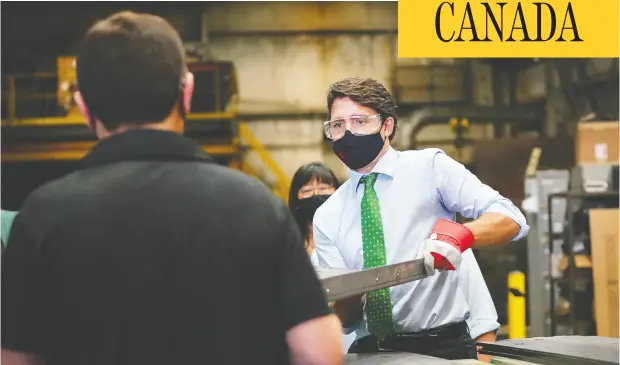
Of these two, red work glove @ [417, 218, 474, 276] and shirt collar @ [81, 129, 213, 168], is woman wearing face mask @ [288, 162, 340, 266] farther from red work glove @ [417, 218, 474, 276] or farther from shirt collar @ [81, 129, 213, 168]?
shirt collar @ [81, 129, 213, 168]

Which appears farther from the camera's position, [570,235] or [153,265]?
[570,235]

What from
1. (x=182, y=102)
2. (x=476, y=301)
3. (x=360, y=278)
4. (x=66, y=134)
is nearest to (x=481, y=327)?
(x=476, y=301)

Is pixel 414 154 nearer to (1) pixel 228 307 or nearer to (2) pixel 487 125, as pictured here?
(1) pixel 228 307

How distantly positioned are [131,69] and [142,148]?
9 cm

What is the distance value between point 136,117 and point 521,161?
5.29 meters

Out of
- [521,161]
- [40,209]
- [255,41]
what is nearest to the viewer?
[40,209]

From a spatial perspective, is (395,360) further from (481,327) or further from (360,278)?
(481,327)

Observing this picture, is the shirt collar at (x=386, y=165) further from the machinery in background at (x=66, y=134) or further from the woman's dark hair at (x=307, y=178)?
the machinery in background at (x=66, y=134)

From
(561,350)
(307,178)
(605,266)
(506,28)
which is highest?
(506,28)

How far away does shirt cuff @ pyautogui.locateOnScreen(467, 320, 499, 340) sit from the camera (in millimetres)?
2012

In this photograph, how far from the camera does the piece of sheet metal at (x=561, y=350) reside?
1.20 m

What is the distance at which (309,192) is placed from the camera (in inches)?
91.7

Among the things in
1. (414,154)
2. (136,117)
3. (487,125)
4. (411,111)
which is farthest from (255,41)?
(136,117)

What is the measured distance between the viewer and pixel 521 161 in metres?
5.70
